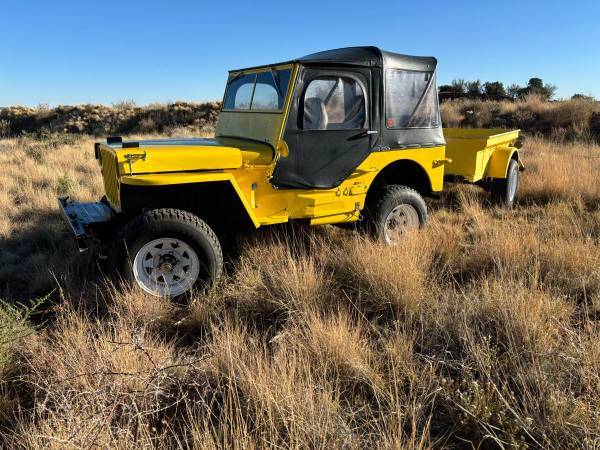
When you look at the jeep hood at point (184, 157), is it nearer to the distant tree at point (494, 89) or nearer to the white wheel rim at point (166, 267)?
the white wheel rim at point (166, 267)

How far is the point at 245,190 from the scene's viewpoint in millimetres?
4234

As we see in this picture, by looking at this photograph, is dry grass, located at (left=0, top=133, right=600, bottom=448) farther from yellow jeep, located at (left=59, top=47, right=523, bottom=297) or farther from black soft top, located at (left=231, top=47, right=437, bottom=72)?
black soft top, located at (left=231, top=47, right=437, bottom=72)

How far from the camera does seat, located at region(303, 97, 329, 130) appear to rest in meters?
4.43

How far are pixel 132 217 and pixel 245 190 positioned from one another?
3.51 feet

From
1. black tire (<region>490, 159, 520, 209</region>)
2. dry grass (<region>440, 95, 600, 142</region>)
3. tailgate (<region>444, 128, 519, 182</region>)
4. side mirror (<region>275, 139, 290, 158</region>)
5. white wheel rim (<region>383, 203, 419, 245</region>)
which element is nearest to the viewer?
side mirror (<region>275, 139, 290, 158</region>)

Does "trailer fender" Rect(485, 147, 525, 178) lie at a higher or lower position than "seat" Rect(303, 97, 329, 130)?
lower

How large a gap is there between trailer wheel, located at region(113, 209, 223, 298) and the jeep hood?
381mm

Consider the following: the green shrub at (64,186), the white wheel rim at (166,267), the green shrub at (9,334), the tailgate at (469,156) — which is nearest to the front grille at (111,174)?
the white wheel rim at (166,267)

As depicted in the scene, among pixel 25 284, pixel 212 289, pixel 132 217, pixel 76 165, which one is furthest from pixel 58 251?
pixel 76 165

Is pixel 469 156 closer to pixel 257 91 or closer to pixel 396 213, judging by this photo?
pixel 396 213

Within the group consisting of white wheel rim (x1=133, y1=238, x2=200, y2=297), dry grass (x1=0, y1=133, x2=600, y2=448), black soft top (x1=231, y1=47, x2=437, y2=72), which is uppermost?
black soft top (x1=231, y1=47, x2=437, y2=72)

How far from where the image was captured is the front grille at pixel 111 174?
3.97 m

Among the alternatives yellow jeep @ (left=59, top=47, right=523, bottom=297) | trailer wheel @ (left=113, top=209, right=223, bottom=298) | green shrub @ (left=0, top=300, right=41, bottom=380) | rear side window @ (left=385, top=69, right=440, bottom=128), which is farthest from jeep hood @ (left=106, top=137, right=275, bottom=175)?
rear side window @ (left=385, top=69, right=440, bottom=128)

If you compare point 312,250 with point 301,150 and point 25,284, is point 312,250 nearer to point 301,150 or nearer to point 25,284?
point 301,150
